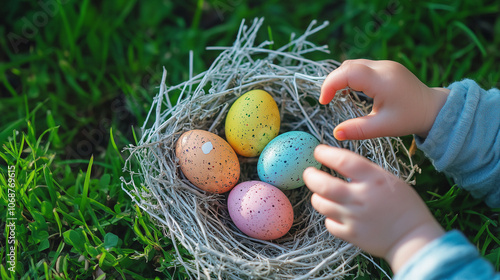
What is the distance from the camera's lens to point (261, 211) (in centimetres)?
153

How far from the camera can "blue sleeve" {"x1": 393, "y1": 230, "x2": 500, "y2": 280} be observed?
1140 millimetres

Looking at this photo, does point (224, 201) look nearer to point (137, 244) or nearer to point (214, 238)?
point (214, 238)

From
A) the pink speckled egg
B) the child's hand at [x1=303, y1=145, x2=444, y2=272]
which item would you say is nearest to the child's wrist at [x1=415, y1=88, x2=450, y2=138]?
the child's hand at [x1=303, y1=145, x2=444, y2=272]

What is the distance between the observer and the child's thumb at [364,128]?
1524 millimetres

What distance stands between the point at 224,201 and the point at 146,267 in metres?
0.41

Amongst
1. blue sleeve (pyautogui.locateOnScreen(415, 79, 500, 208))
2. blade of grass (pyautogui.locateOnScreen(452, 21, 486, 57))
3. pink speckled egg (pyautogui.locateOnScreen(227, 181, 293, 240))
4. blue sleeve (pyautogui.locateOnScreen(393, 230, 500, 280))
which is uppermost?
blade of grass (pyautogui.locateOnScreen(452, 21, 486, 57))

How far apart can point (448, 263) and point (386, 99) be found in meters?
0.63

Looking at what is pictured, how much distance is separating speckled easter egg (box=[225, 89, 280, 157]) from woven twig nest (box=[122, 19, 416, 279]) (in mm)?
87

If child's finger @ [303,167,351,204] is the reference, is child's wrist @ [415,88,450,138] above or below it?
above

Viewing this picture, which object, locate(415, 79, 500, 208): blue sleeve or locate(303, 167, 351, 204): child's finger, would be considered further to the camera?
locate(415, 79, 500, 208): blue sleeve

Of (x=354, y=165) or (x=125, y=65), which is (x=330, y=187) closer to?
(x=354, y=165)

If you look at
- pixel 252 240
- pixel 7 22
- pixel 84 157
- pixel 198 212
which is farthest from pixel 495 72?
pixel 7 22

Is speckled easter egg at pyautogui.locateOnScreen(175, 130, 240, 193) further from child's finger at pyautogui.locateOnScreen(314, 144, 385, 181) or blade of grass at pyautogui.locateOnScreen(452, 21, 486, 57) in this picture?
blade of grass at pyautogui.locateOnScreen(452, 21, 486, 57)

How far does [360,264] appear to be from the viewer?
157 cm
